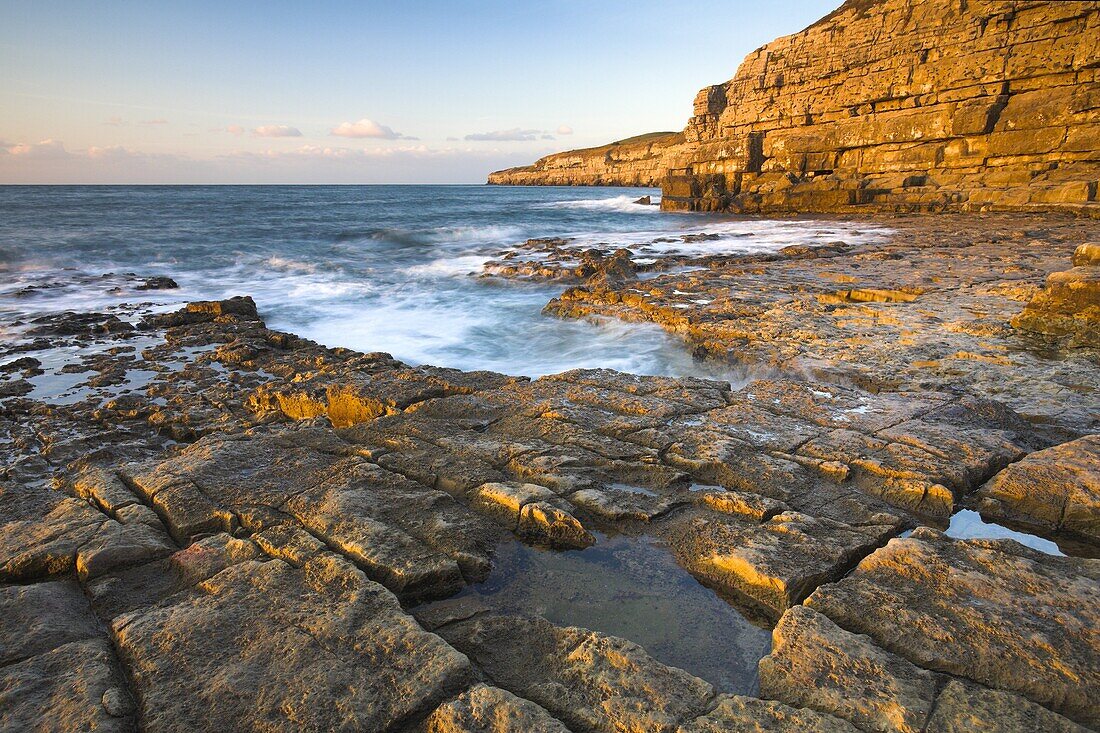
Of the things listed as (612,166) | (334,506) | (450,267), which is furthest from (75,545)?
(612,166)

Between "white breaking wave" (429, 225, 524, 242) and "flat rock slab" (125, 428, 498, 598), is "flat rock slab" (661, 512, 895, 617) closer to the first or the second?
"flat rock slab" (125, 428, 498, 598)

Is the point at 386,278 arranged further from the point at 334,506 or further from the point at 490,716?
the point at 490,716

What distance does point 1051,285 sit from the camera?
661cm

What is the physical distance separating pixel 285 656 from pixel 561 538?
1.40m

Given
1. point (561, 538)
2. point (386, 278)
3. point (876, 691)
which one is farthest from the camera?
point (386, 278)

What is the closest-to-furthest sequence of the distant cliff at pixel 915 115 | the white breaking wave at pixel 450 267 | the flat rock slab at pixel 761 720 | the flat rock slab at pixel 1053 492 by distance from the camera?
the flat rock slab at pixel 761 720 → the flat rock slab at pixel 1053 492 → the white breaking wave at pixel 450 267 → the distant cliff at pixel 915 115

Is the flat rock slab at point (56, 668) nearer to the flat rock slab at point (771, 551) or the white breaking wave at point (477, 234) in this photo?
the flat rock slab at point (771, 551)

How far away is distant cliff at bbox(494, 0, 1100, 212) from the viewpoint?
22.1 metres

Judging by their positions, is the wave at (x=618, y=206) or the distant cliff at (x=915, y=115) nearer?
the distant cliff at (x=915, y=115)

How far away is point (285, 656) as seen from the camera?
7.01 ft

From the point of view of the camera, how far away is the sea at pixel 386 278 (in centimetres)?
884

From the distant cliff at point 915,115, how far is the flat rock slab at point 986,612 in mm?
22463

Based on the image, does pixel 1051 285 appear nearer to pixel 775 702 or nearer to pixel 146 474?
pixel 775 702

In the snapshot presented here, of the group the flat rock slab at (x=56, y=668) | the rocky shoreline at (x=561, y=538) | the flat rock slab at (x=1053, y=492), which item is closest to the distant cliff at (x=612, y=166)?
the rocky shoreline at (x=561, y=538)
